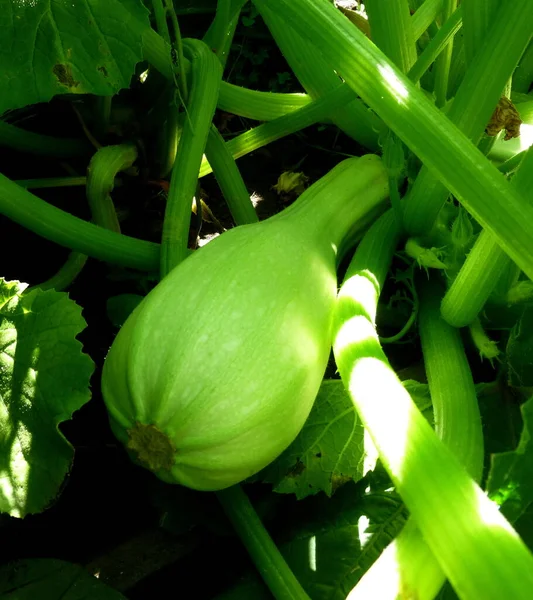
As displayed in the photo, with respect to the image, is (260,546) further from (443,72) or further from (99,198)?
(443,72)

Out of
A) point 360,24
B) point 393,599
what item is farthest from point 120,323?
point 360,24

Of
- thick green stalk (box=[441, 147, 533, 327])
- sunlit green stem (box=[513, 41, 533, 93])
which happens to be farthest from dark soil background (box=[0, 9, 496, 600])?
sunlit green stem (box=[513, 41, 533, 93])

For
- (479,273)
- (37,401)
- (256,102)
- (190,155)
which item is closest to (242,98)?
(256,102)

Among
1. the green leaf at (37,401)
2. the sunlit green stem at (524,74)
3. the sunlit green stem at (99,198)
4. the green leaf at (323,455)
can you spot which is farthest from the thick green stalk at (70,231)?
the sunlit green stem at (524,74)

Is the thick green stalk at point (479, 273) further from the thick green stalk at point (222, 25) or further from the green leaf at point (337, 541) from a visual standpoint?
the thick green stalk at point (222, 25)

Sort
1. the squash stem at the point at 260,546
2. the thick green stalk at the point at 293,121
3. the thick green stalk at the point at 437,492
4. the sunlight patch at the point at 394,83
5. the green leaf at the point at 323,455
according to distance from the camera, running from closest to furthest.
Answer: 1. the thick green stalk at the point at 437,492
2. the sunlight patch at the point at 394,83
3. the squash stem at the point at 260,546
4. the green leaf at the point at 323,455
5. the thick green stalk at the point at 293,121

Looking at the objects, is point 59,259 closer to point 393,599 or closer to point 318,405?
point 318,405

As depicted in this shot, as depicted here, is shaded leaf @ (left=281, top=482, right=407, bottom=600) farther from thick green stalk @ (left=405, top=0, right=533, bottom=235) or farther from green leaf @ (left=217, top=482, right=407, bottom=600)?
thick green stalk @ (left=405, top=0, right=533, bottom=235)
